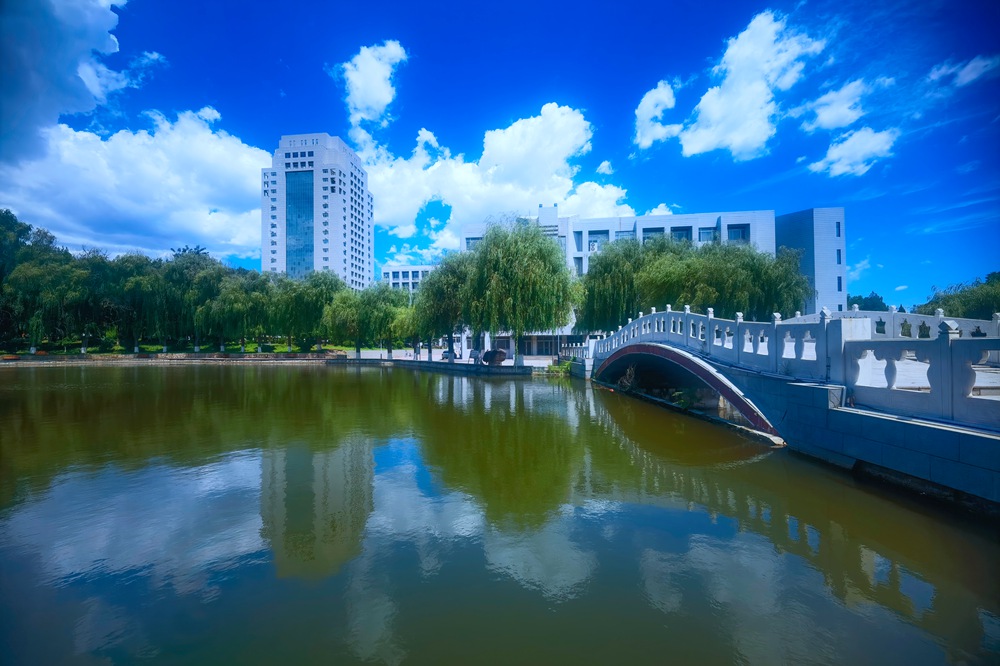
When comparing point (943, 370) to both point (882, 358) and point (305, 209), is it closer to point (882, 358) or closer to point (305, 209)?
point (882, 358)

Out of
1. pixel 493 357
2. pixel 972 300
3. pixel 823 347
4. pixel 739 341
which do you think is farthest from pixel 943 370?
pixel 972 300

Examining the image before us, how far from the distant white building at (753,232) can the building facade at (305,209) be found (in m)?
58.3

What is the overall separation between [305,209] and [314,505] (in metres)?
99.9

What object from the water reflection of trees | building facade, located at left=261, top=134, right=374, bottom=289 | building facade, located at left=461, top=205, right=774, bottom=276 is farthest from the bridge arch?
building facade, located at left=261, top=134, right=374, bottom=289

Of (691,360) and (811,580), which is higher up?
(691,360)

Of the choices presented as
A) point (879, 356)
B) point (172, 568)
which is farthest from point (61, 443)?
point (879, 356)

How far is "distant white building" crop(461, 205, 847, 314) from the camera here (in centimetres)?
4191

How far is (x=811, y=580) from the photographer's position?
3.72m

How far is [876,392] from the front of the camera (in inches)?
245

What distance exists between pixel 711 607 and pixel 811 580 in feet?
3.56

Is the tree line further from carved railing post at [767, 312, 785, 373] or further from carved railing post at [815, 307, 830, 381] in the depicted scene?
carved railing post at [815, 307, 830, 381]

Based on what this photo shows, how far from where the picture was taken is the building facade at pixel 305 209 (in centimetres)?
9288

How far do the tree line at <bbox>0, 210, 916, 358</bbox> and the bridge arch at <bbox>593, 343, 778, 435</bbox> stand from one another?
5.43m

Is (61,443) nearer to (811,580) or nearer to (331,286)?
(811,580)
